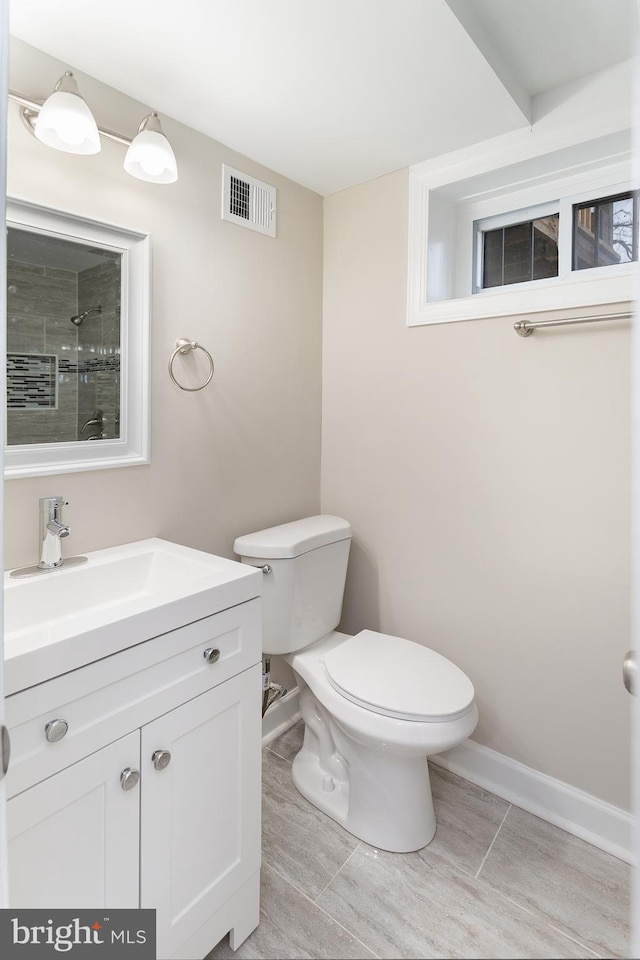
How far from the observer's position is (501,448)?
1.44 meters

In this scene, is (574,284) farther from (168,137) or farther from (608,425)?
(168,137)

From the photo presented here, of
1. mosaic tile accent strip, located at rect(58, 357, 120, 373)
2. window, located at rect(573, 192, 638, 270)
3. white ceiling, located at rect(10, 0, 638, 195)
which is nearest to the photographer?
window, located at rect(573, 192, 638, 270)

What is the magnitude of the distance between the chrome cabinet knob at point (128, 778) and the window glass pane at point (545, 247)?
4.70 ft

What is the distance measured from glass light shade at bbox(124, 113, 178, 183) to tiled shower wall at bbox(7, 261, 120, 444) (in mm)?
234

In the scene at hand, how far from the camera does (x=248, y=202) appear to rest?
157cm

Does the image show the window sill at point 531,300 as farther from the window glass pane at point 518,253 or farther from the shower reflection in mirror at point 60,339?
the shower reflection in mirror at point 60,339

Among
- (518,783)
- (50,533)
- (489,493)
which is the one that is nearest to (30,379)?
(50,533)

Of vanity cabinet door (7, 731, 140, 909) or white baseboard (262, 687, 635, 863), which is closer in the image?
vanity cabinet door (7, 731, 140, 909)

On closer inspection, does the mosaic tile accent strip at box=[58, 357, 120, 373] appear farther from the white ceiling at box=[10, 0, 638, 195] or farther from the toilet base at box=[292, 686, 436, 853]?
the toilet base at box=[292, 686, 436, 853]

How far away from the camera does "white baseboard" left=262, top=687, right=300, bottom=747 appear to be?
5.59 ft

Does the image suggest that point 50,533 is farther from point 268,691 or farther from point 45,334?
point 268,691

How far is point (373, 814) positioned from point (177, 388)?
4.09 feet

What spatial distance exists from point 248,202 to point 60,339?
840 mm

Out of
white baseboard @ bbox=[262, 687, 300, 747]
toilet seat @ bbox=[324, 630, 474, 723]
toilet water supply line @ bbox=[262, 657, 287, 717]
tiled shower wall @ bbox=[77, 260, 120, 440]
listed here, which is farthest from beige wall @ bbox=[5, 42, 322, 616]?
white baseboard @ bbox=[262, 687, 300, 747]
